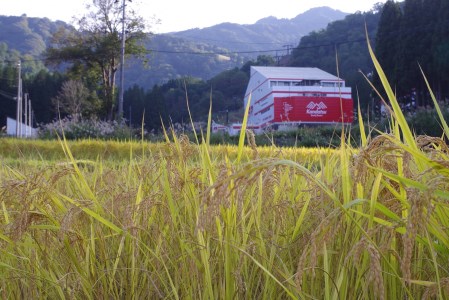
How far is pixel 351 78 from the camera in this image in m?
43.0

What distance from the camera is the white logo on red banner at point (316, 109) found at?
98.5ft

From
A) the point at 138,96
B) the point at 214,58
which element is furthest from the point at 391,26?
the point at 214,58

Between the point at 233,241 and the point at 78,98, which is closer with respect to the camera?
the point at 233,241

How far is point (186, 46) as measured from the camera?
373 ft

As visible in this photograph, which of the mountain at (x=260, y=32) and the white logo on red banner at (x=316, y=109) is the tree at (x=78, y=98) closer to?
the white logo on red banner at (x=316, y=109)

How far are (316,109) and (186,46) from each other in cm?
8664

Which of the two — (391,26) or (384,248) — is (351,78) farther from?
(384,248)

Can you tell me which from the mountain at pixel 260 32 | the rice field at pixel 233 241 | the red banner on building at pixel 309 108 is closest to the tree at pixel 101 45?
the red banner on building at pixel 309 108

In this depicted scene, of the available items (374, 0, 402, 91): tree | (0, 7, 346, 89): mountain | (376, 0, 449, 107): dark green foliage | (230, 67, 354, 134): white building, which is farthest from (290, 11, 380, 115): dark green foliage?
(230, 67, 354, 134): white building

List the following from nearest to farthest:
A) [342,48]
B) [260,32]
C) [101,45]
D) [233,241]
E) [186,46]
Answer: [233,241] < [101,45] < [342,48] < [186,46] < [260,32]

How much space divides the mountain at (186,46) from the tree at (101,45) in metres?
1.02

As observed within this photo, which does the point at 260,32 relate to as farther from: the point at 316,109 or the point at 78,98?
the point at 316,109

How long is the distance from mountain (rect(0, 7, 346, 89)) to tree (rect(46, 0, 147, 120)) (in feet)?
3.34

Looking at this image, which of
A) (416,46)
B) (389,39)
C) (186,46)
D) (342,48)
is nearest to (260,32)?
(186,46)
